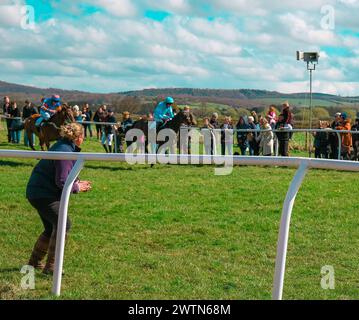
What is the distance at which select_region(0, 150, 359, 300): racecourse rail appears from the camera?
13.4 ft

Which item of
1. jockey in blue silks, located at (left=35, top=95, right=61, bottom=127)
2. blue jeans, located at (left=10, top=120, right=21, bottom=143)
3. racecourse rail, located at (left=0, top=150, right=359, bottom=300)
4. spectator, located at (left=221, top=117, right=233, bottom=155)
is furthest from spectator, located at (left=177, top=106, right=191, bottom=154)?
racecourse rail, located at (left=0, top=150, right=359, bottom=300)

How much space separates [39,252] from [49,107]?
13.1 m

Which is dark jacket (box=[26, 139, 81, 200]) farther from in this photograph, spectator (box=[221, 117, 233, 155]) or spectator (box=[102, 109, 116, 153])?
spectator (box=[102, 109, 116, 153])

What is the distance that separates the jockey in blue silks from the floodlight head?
7889mm

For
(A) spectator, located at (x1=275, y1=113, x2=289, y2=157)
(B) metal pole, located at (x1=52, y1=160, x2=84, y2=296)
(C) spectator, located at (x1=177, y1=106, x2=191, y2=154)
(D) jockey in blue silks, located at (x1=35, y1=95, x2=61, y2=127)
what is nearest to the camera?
(B) metal pole, located at (x1=52, y1=160, x2=84, y2=296)

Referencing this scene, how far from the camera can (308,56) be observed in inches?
816

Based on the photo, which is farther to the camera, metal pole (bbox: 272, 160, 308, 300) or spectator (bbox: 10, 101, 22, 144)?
spectator (bbox: 10, 101, 22, 144)

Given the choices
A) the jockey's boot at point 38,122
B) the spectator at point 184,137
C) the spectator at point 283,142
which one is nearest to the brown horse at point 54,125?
the jockey's boot at point 38,122

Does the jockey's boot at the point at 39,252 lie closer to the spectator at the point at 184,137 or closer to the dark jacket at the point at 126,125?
the spectator at the point at 184,137

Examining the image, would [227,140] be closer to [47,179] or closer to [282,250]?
[47,179]
